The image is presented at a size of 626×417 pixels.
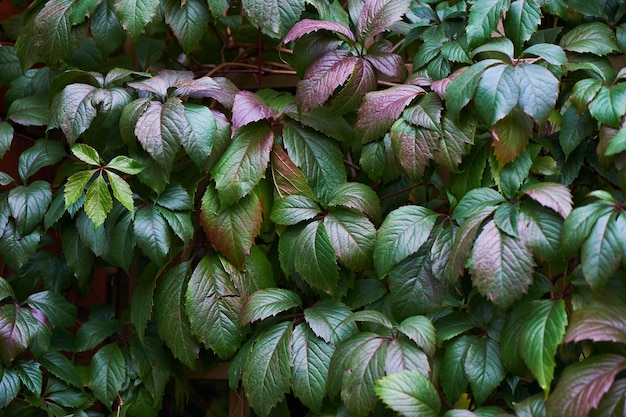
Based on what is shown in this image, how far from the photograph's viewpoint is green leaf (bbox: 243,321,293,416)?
1114 mm

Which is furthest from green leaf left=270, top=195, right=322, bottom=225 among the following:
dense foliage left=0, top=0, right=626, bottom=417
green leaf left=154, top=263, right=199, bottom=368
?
green leaf left=154, top=263, right=199, bottom=368

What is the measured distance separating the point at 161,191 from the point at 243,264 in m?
0.19

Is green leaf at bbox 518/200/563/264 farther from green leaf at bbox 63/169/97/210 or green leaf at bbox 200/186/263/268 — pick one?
green leaf at bbox 63/169/97/210

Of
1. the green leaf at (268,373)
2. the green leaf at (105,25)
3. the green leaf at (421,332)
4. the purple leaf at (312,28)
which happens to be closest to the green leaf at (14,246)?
the green leaf at (105,25)

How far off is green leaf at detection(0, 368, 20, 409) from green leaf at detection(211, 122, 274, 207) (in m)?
0.48

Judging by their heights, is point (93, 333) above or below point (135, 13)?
below

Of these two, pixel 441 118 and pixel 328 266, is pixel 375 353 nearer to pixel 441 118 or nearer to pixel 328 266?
pixel 328 266

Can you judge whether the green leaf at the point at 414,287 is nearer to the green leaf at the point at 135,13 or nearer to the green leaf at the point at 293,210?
the green leaf at the point at 293,210

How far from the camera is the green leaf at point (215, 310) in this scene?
3.96ft

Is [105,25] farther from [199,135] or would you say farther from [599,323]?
[599,323]

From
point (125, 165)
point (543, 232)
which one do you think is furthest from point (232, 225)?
point (543, 232)

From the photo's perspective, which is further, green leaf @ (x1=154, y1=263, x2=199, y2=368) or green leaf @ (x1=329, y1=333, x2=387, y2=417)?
green leaf @ (x1=154, y1=263, x2=199, y2=368)

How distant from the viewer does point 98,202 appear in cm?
114

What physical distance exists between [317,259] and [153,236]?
0.96 feet
